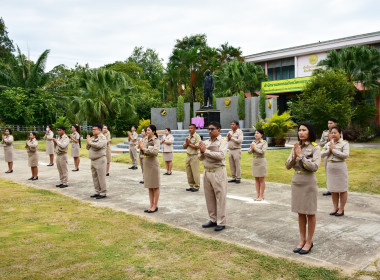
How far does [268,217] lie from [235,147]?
379 centimetres

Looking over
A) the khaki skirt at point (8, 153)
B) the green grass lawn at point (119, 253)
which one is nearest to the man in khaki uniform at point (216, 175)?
the green grass lawn at point (119, 253)

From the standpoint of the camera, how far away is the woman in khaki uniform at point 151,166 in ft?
21.1

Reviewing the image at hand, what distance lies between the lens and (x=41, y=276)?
371 centimetres

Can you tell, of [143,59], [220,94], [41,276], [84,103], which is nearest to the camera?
[41,276]

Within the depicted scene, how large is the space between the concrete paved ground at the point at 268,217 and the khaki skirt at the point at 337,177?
51 centimetres

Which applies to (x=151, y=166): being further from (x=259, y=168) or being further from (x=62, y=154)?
(x=62, y=154)

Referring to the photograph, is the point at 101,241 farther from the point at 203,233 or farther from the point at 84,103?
the point at 84,103

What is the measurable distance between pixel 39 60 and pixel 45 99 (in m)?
3.87

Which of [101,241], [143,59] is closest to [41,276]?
[101,241]

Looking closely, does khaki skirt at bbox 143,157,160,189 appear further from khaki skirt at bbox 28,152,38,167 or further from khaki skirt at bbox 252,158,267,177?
khaki skirt at bbox 28,152,38,167

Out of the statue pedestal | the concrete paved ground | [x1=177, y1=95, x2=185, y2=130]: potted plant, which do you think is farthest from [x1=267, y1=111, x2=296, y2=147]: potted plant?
the concrete paved ground

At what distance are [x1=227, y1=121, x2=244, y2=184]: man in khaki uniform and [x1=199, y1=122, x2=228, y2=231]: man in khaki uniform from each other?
397 cm

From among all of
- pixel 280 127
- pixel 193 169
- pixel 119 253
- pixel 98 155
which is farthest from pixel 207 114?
pixel 119 253

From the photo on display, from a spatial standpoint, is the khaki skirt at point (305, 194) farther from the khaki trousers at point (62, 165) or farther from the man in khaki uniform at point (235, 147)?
the khaki trousers at point (62, 165)
